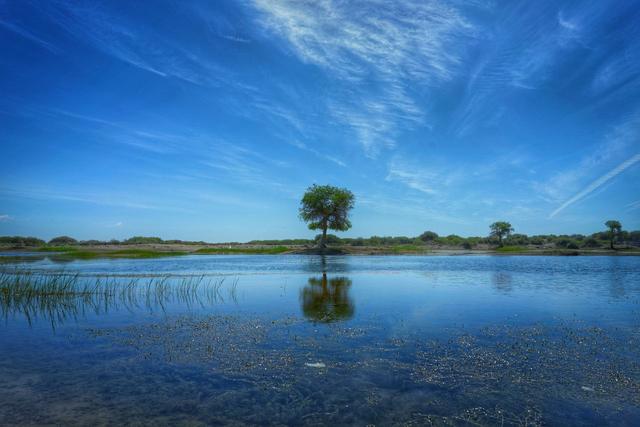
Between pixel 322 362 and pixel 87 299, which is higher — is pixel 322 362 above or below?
below

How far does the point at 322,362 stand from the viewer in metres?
9.29

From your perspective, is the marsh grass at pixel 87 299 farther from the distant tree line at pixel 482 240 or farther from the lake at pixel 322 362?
the distant tree line at pixel 482 240

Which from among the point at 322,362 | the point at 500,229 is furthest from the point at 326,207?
the point at 322,362

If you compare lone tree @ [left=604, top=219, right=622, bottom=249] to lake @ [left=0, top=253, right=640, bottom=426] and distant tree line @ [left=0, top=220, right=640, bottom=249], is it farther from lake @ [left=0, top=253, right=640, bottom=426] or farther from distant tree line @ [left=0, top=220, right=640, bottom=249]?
lake @ [left=0, top=253, right=640, bottom=426]

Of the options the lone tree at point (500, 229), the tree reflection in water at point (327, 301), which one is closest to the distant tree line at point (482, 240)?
the lone tree at point (500, 229)

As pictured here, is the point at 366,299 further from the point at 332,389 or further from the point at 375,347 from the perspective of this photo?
the point at 332,389

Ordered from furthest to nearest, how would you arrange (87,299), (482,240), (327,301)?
1. (482,240)
2. (87,299)
3. (327,301)

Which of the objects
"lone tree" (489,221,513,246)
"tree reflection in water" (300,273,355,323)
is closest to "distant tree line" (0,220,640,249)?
"lone tree" (489,221,513,246)

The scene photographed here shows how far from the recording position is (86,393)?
7562 millimetres

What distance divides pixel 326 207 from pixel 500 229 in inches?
1732

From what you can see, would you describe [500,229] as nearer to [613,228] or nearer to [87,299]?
[613,228]

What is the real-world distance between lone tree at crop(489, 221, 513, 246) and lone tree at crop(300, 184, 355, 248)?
37435 mm

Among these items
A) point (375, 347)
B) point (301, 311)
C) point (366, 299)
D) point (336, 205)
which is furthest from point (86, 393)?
point (336, 205)

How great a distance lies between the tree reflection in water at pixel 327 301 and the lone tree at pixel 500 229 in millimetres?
74728
